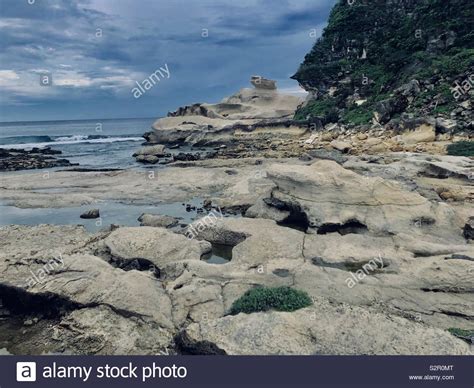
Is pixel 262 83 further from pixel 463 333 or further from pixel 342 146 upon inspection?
pixel 463 333

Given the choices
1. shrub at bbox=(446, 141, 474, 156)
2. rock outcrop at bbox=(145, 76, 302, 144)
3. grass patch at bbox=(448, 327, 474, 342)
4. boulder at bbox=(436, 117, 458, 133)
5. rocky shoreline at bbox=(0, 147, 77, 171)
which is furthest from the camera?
rock outcrop at bbox=(145, 76, 302, 144)

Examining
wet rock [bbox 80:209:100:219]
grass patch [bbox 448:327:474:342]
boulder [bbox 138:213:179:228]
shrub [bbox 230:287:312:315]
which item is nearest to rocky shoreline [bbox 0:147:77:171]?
wet rock [bbox 80:209:100:219]

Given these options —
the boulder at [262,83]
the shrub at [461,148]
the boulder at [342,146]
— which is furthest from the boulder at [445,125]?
the boulder at [262,83]

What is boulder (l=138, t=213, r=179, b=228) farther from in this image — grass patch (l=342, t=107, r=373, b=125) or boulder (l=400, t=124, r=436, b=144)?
grass patch (l=342, t=107, r=373, b=125)

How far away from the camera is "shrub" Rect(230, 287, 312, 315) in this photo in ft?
33.5

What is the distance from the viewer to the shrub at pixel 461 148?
103ft

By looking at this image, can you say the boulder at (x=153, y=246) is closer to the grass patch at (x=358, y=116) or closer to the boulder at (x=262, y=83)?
the grass patch at (x=358, y=116)

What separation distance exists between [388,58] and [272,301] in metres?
55.6

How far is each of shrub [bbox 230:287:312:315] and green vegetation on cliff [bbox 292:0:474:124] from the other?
35.0 m

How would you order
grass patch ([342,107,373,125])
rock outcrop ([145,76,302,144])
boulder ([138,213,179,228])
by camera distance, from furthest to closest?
rock outcrop ([145,76,302,144]) < grass patch ([342,107,373,125]) < boulder ([138,213,179,228])

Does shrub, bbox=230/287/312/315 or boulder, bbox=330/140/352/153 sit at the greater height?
boulder, bbox=330/140/352/153

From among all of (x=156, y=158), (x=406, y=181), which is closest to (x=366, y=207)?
(x=406, y=181)

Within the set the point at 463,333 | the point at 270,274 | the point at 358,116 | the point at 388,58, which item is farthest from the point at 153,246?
the point at 388,58

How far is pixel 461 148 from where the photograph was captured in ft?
105
